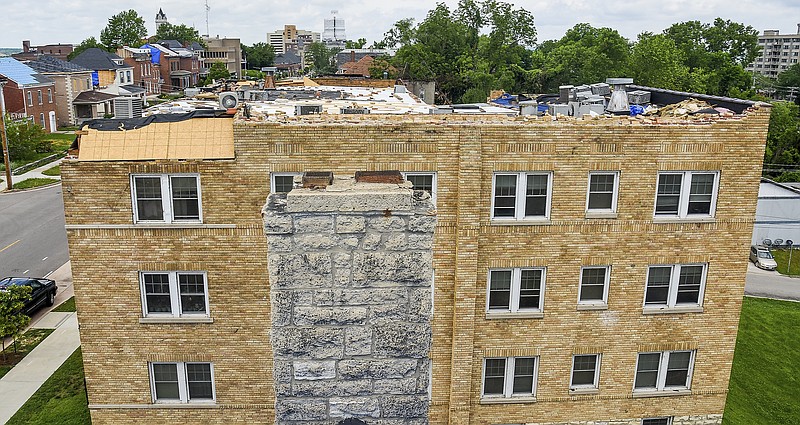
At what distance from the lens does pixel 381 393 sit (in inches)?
287

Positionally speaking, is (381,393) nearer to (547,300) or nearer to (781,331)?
(547,300)

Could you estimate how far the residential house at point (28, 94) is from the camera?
218ft

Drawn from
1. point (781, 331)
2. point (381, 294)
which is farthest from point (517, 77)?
point (381, 294)

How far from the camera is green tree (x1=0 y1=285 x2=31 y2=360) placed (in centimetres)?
2266

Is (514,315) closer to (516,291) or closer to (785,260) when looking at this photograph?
(516,291)

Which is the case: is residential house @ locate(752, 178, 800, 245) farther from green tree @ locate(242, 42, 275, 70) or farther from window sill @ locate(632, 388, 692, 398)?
green tree @ locate(242, 42, 275, 70)

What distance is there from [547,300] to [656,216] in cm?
347

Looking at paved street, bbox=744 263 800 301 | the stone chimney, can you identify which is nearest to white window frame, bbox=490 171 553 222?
the stone chimney

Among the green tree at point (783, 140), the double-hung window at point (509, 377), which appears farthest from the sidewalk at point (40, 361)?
the green tree at point (783, 140)

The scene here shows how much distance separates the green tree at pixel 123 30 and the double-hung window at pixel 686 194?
15977 centimetres

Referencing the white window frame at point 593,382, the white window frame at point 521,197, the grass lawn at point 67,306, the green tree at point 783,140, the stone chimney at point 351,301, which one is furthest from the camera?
the green tree at point 783,140

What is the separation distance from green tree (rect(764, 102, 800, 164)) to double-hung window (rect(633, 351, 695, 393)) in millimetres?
54291

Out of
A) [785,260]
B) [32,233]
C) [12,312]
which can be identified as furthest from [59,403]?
[785,260]

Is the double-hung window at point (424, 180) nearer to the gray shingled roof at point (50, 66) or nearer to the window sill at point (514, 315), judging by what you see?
the window sill at point (514, 315)
